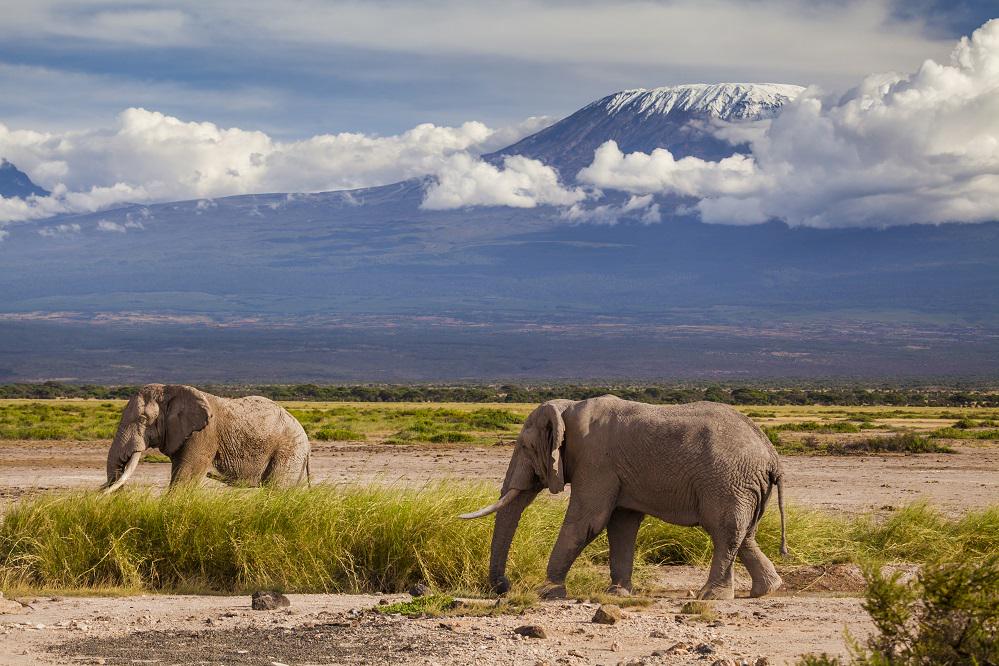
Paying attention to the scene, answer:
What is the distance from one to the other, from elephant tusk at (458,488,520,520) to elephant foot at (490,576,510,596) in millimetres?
652

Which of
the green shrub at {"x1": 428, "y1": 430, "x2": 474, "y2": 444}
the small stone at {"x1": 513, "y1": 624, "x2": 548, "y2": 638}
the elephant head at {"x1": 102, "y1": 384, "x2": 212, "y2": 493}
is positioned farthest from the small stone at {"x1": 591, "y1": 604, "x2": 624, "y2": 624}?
the green shrub at {"x1": 428, "y1": 430, "x2": 474, "y2": 444}

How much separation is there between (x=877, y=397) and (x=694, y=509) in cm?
8309

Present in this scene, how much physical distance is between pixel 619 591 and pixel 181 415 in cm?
665

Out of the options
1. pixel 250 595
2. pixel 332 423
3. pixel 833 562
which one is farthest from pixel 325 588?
pixel 332 423

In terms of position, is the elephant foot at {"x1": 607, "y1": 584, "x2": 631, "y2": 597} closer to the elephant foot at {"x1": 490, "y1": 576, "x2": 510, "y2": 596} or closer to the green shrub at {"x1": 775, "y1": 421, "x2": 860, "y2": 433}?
the elephant foot at {"x1": 490, "y1": 576, "x2": 510, "y2": 596}

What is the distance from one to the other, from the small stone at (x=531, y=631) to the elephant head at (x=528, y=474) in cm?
235

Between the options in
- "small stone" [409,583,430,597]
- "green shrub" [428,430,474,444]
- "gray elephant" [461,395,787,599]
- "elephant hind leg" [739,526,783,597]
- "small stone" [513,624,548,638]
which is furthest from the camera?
"green shrub" [428,430,474,444]

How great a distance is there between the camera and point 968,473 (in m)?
30.2

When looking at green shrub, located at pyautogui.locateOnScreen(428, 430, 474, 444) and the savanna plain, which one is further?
green shrub, located at pyautogui.locateOnScreen(428, 430, 474, 444)

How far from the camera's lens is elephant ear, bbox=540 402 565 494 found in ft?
43.9

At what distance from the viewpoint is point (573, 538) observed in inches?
527

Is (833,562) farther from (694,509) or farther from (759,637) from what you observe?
(759,637)

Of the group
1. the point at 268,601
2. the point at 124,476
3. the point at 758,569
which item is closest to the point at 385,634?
the point at 268,601

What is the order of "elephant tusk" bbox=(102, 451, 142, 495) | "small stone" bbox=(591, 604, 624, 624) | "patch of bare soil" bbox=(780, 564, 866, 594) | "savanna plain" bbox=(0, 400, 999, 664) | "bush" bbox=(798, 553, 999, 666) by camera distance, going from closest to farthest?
→ "bush" bbox=(798, 553, 999, 666) < "savanna plain" bbox=(0, 400, 999, 664) < "small stone" bbox=(591, 604, 624, 624) < "patch of bare soil" bbox=(780, 564, 866, 594) < "elephant tusk" bbox=(102, 451, 142, 495)
